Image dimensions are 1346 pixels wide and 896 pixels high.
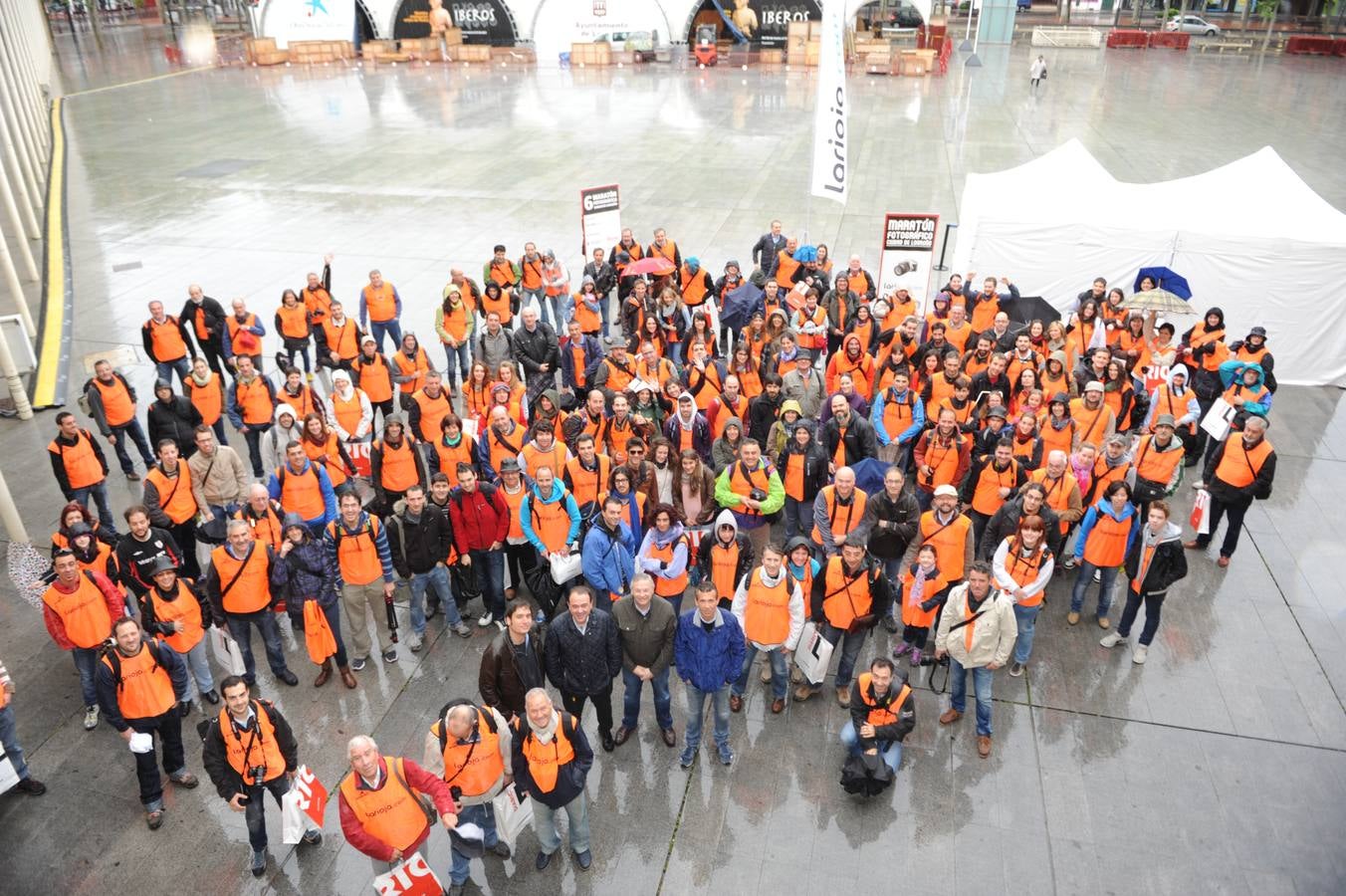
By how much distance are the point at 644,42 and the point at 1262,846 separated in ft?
143

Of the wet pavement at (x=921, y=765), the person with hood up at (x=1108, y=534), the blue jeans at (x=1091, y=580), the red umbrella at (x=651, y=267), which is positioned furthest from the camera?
the red umbrella at (x=651, y=267)

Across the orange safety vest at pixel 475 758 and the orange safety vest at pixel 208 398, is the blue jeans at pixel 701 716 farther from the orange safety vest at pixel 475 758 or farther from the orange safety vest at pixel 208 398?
the orange safety vest at pixel 208 398

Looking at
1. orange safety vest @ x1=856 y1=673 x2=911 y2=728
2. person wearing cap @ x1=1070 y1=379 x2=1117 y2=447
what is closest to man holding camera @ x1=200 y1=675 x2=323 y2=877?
orange safety vest @ x1=856 y1=673 x2=911 y2=728

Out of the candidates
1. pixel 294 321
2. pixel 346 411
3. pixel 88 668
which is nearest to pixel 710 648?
pixel 88 668

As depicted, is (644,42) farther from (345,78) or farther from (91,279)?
(91,279)

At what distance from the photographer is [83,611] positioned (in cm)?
641

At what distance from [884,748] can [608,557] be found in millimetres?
2502

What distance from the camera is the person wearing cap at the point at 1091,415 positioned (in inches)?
339

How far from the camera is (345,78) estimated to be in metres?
40.8

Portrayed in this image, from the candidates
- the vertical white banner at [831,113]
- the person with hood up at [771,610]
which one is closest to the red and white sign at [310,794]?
the person with hood up at [771,610]

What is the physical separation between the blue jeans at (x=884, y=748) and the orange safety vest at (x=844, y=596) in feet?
2.74

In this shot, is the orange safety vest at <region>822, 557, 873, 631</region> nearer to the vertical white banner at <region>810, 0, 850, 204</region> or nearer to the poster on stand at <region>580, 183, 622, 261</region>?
the vertical white banner at <region>810, 0, 850, 204</region>

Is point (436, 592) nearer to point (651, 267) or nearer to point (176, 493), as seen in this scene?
point (176, 493)

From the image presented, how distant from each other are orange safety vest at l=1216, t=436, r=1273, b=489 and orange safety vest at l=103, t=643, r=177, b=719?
908 cm
